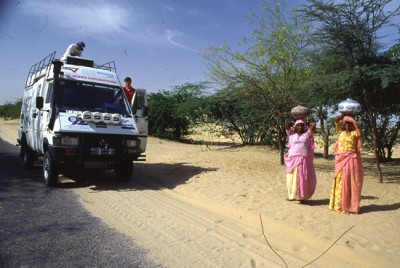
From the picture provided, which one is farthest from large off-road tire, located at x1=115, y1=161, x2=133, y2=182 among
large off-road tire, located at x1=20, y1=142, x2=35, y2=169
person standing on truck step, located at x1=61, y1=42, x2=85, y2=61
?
person standing on truck step, located at x1=61, y1=42, x2=85, y2=61

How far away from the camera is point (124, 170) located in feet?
28.9

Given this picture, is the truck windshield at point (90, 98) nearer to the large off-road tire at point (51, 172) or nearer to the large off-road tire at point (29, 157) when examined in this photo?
the large off-road tire at point (51, 172)

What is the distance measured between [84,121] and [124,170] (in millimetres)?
1687

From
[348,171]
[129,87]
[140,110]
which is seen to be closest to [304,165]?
[348,171]

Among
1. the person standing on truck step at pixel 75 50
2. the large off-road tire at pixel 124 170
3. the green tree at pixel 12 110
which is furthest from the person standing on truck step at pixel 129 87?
the green tree at pixel 12 110

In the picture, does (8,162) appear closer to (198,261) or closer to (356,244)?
(198,261)

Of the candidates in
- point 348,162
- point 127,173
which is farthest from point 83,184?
point 348,162

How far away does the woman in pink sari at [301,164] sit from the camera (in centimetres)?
653

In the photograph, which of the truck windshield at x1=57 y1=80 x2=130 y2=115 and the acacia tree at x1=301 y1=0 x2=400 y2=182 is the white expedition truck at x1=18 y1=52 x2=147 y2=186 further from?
the acacia tree at x1=301 y1=0 x2=400 y2=182

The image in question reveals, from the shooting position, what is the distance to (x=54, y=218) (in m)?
5.59

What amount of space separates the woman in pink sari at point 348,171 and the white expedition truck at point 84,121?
4.28 metres

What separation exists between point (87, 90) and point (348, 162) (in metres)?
6.04

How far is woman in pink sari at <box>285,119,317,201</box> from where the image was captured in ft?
21.4

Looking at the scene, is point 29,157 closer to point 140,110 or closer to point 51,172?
point 51,172
